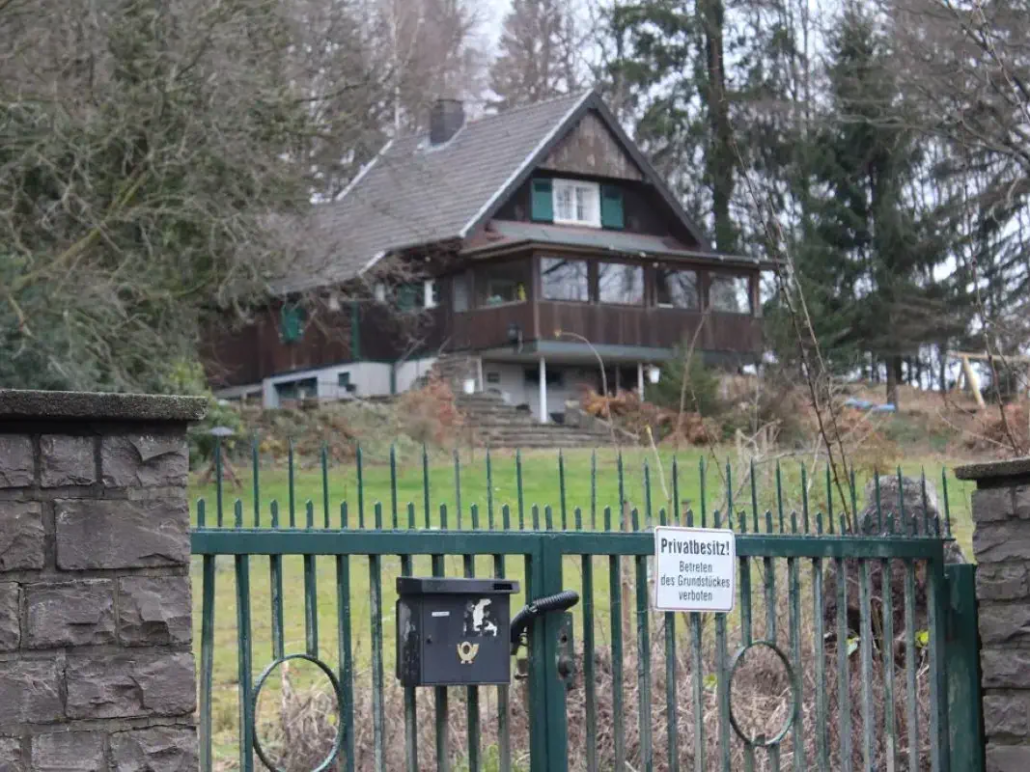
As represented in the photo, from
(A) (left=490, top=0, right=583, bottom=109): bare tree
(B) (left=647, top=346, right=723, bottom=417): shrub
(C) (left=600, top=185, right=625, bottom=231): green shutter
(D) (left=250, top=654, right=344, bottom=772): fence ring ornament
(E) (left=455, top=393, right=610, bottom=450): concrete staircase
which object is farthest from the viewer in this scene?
(A) (left=490, top=0, right=583, bottom=109): bare tree

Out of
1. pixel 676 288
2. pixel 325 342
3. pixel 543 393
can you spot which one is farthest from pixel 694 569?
pixel 676 288

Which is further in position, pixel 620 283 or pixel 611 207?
pixel 611 207

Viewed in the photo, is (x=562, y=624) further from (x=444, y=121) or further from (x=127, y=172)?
(x=444, y=121)

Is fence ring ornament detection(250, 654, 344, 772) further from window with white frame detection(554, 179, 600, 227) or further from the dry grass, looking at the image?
window with white frame detection(554, 179, 600, 227)

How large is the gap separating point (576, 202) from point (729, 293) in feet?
Result: 13.6

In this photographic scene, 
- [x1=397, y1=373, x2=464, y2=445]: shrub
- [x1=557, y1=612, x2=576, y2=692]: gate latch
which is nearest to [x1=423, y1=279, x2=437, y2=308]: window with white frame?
[x1=397, y1=373, x2=464, y2=445]: shrub

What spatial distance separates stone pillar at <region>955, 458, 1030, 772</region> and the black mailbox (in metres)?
2.09

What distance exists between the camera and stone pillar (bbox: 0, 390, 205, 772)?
12.7 feet

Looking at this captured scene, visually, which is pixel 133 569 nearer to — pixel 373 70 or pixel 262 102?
pixel 262 102

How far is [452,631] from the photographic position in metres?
4.62

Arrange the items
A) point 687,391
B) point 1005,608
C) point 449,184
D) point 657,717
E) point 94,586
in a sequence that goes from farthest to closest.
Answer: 1. point 449,184
2. point 687,391
3. point 657,717
4. point 1005,608
5. point 94,586

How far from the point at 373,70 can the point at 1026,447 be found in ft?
49.5

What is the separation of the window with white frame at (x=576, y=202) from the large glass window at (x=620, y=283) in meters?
1.96

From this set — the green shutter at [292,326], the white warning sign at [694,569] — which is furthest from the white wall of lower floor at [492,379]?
the white warning sign at [694,569]
